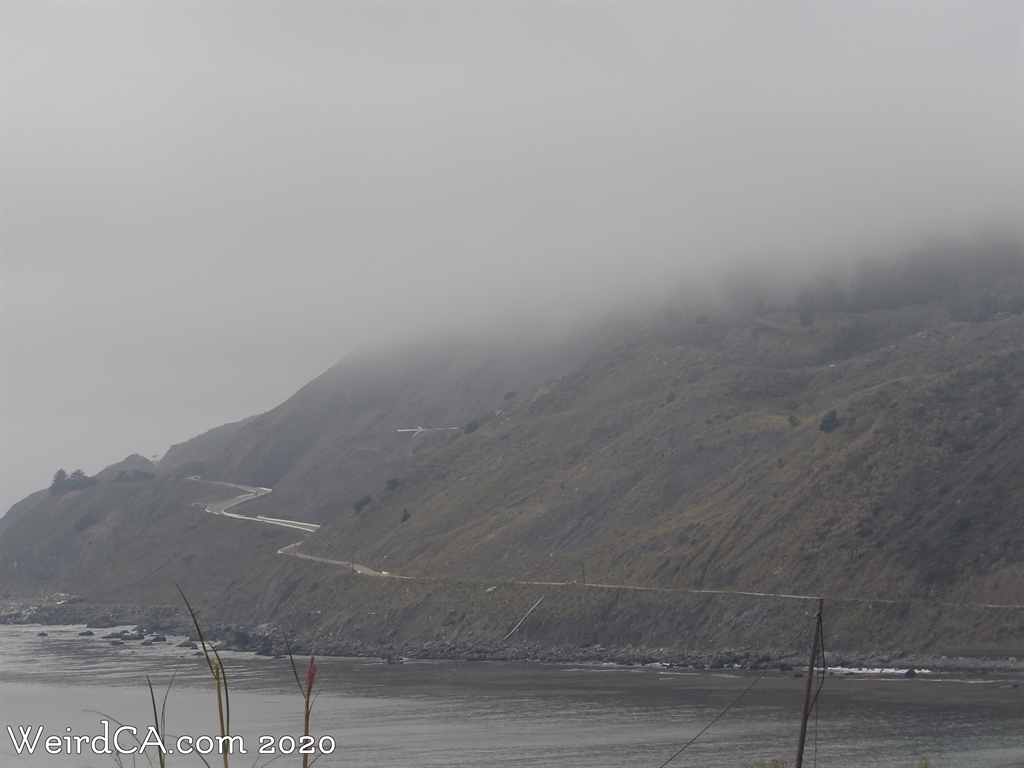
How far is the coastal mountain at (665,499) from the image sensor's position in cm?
7550

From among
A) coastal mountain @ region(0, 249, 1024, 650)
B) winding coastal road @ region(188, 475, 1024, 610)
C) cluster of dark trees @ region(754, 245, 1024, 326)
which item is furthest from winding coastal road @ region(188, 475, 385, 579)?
cluster of dark trees @ region(754, 245, 1024, 326)

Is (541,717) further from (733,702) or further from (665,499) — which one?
(665,499)

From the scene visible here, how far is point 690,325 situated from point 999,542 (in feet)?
267

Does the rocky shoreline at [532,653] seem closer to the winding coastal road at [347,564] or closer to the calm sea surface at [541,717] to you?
the calm sea surface at [541,717]

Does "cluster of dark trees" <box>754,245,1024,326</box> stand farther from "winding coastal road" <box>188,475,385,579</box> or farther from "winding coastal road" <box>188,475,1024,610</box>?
"winding coastal road" <box>188,475,385,579</box>

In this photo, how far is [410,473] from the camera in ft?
452

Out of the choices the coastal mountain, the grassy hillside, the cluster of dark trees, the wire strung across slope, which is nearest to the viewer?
the wire strung across slope

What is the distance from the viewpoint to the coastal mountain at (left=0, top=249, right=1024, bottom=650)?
75.5 meters

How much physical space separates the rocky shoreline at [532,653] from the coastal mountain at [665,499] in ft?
4.36

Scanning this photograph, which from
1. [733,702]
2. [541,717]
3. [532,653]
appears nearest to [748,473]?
[532,653]

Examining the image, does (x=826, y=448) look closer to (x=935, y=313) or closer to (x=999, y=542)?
(x=999, y=542)

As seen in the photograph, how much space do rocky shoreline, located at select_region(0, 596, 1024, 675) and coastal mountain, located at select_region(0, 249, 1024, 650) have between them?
1.33 metres

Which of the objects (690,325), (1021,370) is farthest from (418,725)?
(690,325)

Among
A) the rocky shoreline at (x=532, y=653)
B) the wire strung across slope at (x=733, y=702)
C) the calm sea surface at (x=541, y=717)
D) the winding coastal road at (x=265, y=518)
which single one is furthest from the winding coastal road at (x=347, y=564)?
the calm sea surface at (x=541, y=717)
